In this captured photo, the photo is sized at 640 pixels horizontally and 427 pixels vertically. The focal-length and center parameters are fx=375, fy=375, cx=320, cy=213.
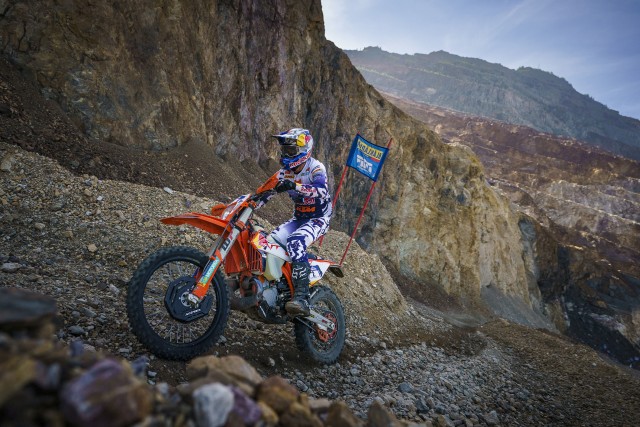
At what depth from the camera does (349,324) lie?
804 cm

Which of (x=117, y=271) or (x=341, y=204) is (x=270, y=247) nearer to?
(x=117, y=271)

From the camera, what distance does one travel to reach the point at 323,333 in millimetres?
5789

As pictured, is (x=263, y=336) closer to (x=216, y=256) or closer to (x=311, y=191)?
(x=216, y=256)

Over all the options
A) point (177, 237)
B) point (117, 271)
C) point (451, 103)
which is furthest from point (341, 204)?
point (451, 103)

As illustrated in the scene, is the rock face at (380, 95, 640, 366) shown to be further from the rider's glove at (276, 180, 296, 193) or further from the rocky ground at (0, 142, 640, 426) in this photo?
the rider's glove at (276, 180, 296, 193)

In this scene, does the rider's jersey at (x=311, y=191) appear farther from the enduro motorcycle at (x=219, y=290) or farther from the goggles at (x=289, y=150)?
the enduro motorcycle at (x=219, y=290)

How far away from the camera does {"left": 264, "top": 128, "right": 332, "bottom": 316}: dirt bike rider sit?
5369mm

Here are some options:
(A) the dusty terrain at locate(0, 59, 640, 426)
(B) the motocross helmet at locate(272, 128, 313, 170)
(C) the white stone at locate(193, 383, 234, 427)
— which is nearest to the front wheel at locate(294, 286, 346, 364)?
(A) the dusty terrain at locate(0, 59, 640, 426)

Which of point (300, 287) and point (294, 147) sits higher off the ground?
point (294, 147)

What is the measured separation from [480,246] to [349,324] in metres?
30.3

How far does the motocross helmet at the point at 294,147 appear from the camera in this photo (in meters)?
5.57

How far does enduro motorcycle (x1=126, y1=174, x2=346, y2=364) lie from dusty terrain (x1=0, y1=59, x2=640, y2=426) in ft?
1.14

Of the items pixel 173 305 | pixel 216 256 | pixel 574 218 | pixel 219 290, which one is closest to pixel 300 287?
pixel 219 290

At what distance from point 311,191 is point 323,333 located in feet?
7.22
